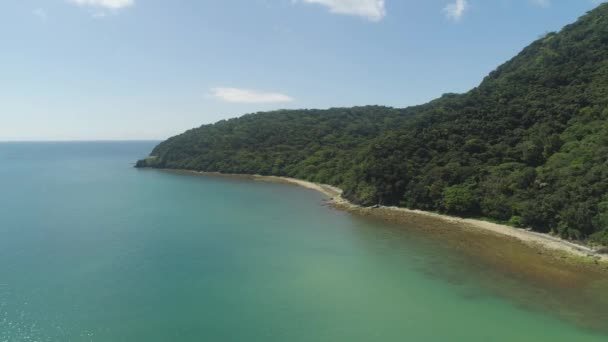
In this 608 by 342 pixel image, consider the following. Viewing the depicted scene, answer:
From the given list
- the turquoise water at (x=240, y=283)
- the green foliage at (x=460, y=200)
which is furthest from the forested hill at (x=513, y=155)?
the turquoise water at (x=240, y=283)

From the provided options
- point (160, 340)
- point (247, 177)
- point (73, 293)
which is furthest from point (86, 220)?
point (247, 177)

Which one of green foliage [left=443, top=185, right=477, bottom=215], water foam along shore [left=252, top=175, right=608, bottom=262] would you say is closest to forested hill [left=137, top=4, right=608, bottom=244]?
green foliage [left=443, top=185, right=477, bottom=215]

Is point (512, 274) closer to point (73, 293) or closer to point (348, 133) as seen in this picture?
point (73, 293)

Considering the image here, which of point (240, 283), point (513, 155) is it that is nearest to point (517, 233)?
point (513, 155)

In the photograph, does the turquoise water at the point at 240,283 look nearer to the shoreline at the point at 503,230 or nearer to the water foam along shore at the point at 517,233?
the shoreline at the point at 503,230

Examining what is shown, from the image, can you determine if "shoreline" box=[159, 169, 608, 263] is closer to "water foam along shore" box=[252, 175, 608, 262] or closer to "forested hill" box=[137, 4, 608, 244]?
"water foam along shore" box=[252, 175, 608, 262]
